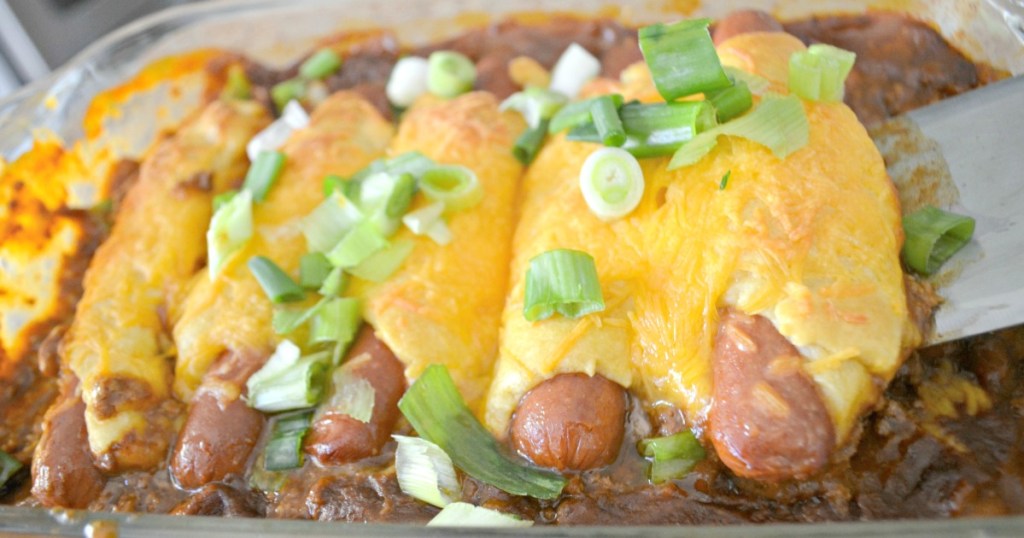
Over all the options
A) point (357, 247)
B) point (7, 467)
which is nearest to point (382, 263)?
point (357, 247)

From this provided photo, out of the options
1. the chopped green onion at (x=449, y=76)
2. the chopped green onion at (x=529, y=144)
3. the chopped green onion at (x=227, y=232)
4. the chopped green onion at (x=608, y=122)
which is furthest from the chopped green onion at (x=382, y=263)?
the chopped green onion at (x=449, y=76)

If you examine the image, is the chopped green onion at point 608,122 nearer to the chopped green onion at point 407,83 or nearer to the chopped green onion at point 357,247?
the chopped green onion at point 357,247

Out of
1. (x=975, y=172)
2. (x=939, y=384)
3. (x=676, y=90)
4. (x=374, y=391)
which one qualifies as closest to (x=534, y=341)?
(x=374, y=391)

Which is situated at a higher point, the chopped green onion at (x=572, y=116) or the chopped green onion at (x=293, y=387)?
the chopped green onion at (x=572, y=116)

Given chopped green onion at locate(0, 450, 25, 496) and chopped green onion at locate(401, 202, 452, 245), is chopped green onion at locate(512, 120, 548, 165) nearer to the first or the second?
chopped green onion at locate(401, 202, 452, 245)

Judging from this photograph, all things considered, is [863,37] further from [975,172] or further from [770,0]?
[975,172]
